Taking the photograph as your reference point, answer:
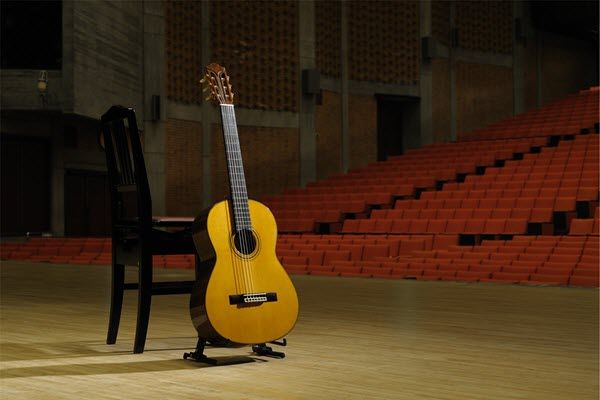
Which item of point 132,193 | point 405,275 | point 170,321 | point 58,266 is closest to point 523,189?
point 405,275

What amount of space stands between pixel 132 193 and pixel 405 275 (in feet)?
11.6

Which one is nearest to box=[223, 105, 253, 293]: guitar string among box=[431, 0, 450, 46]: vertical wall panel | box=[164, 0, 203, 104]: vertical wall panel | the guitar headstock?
the guitar headstock

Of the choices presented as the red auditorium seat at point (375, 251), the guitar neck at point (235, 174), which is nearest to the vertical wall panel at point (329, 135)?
the red auditorium seat at point (375, 251)

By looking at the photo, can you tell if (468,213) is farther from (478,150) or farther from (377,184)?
(478,150)

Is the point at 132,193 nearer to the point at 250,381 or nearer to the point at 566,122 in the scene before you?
the point at 250,381

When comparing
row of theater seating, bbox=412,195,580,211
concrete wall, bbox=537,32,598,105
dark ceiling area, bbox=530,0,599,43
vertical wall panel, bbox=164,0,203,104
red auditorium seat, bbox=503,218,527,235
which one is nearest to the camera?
red auditorium seat, bbox=503,218,527,235

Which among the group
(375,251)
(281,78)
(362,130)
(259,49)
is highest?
(259,49)

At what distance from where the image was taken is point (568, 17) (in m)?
13.8

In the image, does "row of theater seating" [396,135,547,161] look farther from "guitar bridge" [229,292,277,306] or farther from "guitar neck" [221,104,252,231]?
"guitar bridge" [229,292,277,306]

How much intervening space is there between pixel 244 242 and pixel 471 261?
12.5 ft

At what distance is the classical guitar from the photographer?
7.83 ft

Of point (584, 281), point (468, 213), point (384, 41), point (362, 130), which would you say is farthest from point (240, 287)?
point (384, 41)

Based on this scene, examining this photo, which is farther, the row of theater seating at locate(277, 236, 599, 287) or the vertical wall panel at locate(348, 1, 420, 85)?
the vertical wall panel at locate(348, 1, 420, 85)

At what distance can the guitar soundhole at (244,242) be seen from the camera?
245cm
